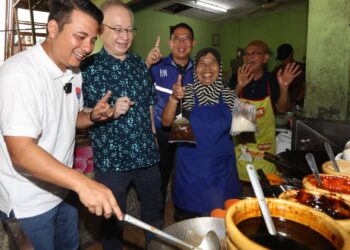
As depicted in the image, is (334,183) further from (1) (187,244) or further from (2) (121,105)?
(2) (121,105)

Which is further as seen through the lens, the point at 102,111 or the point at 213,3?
the point at 213,3

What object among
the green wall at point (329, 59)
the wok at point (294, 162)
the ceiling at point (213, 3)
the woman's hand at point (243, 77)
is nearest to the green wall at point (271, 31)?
the ceiling at point (213, 3)

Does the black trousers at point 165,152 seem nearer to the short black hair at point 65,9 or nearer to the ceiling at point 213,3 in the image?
the short black hair at point 65,9

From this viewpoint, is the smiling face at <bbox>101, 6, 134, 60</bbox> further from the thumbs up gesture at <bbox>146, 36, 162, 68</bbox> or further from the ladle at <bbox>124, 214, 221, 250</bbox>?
the ladle at <bbox>124, 214, 221, 250</bbox>

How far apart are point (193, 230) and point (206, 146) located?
1.18m

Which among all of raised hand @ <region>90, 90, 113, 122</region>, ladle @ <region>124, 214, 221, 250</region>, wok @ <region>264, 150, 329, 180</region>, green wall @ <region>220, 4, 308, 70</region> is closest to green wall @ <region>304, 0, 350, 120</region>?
wok @ <region>264, 150, 329, 180</region>

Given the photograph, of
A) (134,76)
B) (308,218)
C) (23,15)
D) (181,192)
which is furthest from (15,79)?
(23,15)

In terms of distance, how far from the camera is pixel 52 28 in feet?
4.85

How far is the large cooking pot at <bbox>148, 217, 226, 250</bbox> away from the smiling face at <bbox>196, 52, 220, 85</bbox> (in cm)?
137

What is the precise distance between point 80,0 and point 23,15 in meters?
8.00

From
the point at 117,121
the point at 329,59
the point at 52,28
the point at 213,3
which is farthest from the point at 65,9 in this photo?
the point at 213,3

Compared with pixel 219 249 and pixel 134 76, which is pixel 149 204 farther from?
pixel 219 249

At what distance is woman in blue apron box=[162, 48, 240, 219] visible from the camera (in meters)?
2.19

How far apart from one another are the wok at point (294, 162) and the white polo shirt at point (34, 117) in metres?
1.14
